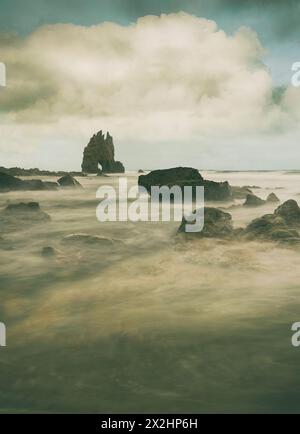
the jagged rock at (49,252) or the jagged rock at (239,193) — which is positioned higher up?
the jagged rock at (239,193)

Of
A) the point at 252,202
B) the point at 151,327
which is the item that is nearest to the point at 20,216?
the point at 252,202

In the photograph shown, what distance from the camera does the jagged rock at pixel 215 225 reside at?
16.9 m

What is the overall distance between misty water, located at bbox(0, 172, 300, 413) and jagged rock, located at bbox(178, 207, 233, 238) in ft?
1.45

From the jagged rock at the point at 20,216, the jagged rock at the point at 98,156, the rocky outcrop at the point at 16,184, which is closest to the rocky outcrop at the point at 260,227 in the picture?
the jagged rock at the point at 20,216

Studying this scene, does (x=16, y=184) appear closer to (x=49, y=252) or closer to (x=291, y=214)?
(x=49, y=252)

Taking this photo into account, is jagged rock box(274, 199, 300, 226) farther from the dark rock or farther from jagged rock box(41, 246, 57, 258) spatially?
jagged rock box(41, 246, 57, 258)

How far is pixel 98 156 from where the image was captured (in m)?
54.8

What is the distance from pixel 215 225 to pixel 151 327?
26.6 ft

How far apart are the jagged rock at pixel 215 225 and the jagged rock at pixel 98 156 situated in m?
38.1

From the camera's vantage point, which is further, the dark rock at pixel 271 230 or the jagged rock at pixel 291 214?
the jagged rock at pixel 291 214

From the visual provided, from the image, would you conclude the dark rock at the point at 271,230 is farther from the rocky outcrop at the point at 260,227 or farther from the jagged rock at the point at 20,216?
the jagged rock at the point at 20,216

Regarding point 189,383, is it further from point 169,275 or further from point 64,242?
point 64,242

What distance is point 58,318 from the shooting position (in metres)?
10.6

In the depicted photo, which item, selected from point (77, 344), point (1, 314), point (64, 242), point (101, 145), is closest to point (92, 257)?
point (64, 242)
